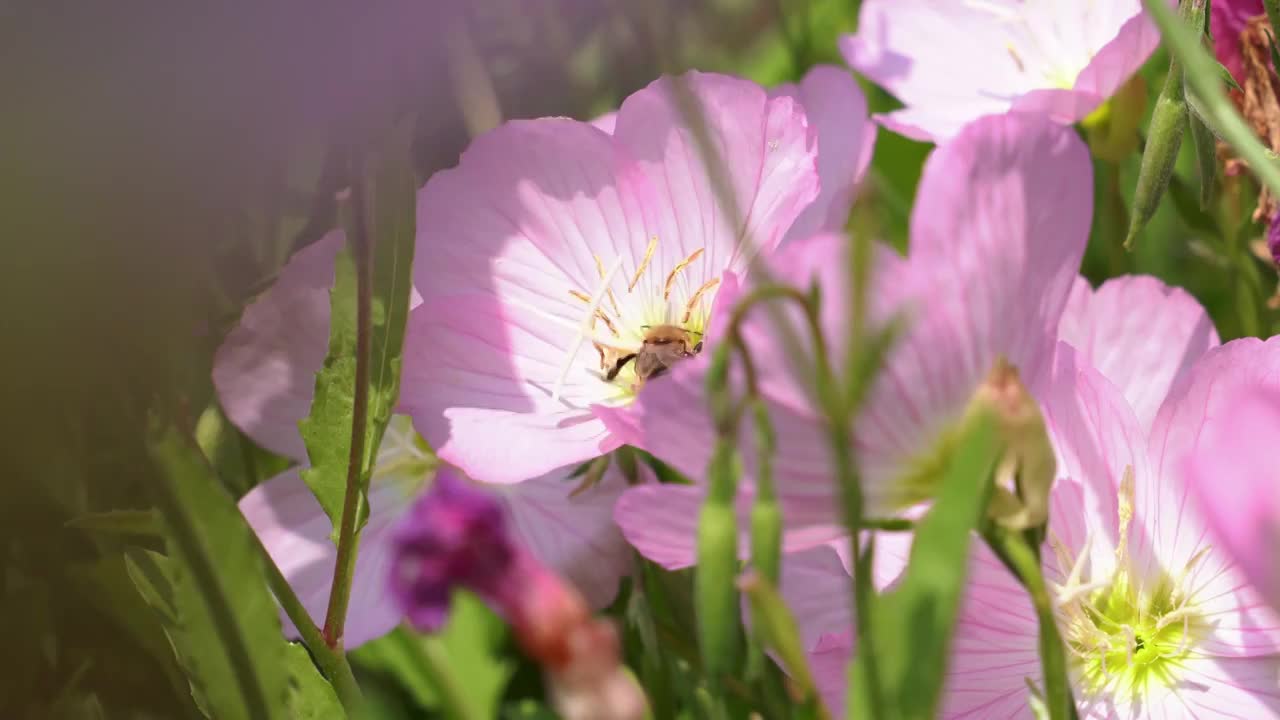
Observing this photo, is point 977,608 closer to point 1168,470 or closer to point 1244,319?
point 1168,470

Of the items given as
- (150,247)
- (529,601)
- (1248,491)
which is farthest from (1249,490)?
(150,247)

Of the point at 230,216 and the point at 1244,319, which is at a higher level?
the point at 230,216

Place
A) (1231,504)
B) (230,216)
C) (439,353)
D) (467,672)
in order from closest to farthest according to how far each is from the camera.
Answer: (1231,504) → (467,672) → (439,353) → (230,216)

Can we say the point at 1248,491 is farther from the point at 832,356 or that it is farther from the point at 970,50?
the point at 970,50

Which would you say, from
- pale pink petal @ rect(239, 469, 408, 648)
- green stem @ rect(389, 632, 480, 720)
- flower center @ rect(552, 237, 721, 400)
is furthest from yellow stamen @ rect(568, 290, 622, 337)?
green stem @ rect(389, 632, 480, 720)

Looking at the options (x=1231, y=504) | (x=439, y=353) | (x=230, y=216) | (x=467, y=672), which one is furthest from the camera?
(x=230, y=216)

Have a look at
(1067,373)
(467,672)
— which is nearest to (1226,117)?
(1067,373)
